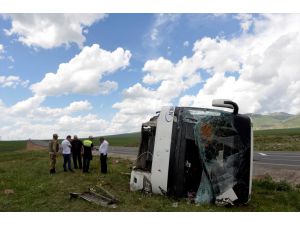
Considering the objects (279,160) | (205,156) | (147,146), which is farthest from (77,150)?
(279,160)

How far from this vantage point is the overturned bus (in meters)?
10.0

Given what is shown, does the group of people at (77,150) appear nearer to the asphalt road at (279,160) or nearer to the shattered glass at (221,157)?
the shattered glass at (221,157)

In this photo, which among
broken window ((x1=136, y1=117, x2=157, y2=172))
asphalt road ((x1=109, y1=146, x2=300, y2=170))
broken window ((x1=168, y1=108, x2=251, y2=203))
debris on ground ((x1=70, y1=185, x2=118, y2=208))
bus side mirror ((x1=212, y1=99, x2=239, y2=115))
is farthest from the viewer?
asphalt road ((x1=109, y1=146, x2=300, y2=170))

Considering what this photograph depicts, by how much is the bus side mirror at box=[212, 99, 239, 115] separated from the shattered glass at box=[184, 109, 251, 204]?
0.21m

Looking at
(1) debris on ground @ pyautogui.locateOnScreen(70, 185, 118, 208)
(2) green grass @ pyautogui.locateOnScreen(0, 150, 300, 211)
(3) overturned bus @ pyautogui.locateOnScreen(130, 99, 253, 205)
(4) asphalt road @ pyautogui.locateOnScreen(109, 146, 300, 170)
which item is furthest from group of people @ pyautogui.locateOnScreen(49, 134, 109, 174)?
(4) asphalt road @ pyautogui.locateOnScreen(109, 146, 300, 170)

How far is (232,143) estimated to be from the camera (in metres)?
10.3

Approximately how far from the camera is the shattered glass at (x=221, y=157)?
9.98 meters

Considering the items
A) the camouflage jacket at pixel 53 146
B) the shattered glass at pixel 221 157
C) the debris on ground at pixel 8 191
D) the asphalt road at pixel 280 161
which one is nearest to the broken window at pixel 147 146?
the shattered glass at pixel 221 157

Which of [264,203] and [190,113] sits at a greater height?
[190,113]

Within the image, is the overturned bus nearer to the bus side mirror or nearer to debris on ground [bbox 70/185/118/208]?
the bus side mirror

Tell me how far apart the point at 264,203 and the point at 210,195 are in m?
2.06

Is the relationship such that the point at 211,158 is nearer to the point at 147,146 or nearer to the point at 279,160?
the point at 147,146

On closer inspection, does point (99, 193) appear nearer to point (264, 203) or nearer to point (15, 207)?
point (15, 207)

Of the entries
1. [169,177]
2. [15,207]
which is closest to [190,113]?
[169,177]
